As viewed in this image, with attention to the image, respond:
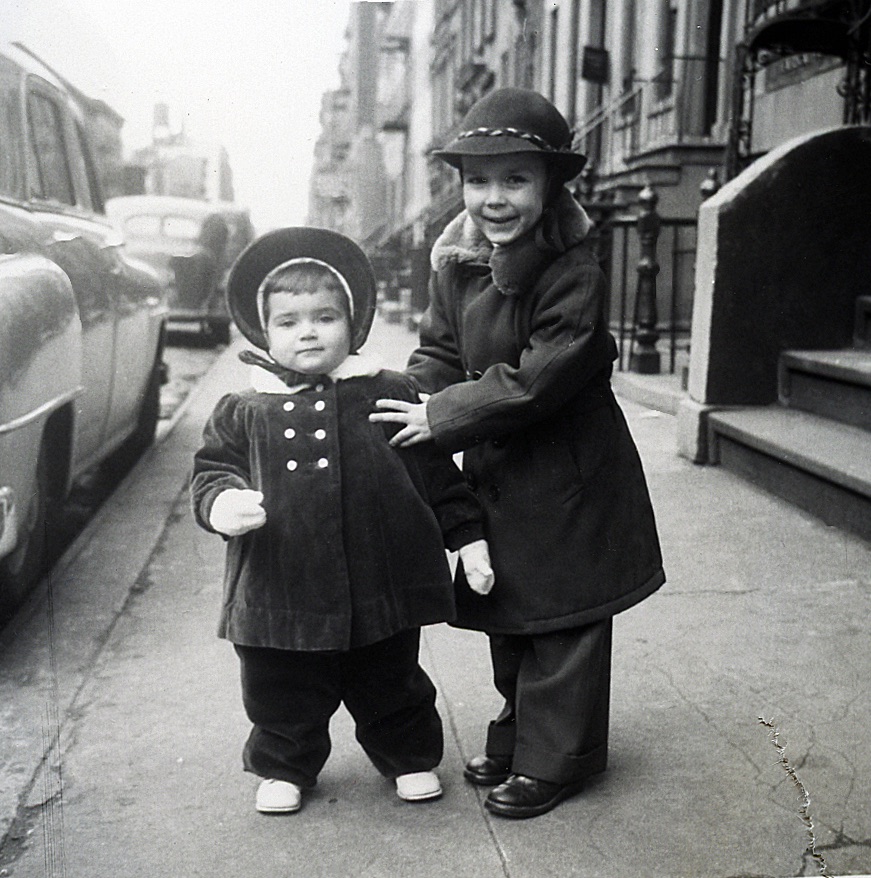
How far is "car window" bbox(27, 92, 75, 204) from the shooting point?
166 inches

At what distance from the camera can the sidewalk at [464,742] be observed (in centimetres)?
232

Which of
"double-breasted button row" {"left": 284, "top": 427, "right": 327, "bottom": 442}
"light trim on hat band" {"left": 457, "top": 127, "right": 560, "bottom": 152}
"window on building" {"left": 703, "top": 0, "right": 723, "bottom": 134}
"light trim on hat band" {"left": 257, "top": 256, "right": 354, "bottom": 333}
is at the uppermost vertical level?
"window on building" {"left": 703, "top": 0, "right": 723, "bottom": 134}

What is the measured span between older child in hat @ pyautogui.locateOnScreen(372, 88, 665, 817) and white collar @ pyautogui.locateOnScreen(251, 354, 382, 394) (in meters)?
0.09


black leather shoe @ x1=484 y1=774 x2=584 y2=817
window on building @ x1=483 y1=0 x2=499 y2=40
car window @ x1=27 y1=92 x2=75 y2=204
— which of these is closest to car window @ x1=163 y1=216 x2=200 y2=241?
car window @ x1=27 y1=92 x2=75 y2=204

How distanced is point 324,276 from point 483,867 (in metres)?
1.27

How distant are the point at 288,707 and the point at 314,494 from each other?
0.52 meters

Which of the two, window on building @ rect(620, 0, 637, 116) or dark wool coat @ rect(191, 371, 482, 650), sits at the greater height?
window on building @ rect(620, 0, 637, 116)

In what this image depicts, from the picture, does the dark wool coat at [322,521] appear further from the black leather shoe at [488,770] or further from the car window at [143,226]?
the car window at [143,226]

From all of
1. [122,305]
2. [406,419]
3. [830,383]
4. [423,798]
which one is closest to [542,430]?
[406,419]

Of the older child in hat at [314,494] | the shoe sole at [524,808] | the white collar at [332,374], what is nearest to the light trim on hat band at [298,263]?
the older child in hat at [314,494]

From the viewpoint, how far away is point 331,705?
2514 mm

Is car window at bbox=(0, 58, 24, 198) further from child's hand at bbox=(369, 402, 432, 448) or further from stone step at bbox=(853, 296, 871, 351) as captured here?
stone step at bbox=(853, 296, 871, 351)

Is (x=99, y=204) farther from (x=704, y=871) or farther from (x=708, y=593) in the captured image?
(x=704, y=871)

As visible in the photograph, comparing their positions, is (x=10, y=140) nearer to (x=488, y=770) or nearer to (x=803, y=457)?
(x=488, y=770)
